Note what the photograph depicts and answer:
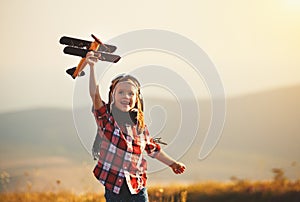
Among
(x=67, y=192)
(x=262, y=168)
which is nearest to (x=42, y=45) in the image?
(x=67, y=192)

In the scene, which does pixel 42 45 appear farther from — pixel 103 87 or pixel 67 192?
pixel 67 192

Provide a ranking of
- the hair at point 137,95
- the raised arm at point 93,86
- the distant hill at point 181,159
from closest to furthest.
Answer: the raised arm at point 93,86 < the hair at point 137,95 < the distant hill at point 181,159

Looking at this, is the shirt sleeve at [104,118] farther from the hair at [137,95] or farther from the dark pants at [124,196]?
the dark pants at [124,196]

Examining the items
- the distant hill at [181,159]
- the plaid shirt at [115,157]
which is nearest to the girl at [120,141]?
the plaid shirt at [115,157]

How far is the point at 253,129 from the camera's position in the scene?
2.11 meters

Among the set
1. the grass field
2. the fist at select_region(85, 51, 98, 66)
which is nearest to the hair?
the fist at select_region(85, 51, 98, 66)

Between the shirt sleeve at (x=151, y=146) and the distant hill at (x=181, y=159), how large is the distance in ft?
0.95

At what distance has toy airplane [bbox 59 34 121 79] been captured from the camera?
163cm

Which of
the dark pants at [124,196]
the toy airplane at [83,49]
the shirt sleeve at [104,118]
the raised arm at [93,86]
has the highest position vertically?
the toy airplane at [83,49]

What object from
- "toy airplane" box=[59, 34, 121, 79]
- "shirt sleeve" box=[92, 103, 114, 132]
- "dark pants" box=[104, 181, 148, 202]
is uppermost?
"toy airplane" box=[59, 34, 121, 79]

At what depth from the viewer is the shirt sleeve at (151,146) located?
1711 mm

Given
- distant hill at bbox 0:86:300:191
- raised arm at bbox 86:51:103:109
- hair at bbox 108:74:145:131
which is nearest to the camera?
raised arm at bbox 86:51:103:109

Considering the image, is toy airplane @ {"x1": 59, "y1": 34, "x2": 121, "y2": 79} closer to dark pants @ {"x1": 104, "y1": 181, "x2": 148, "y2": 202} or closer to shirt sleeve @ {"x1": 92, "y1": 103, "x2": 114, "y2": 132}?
shirt sleeve @ {"x1": 92, "y1": 103, "x2": 114, "y2": 132}

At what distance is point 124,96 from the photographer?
1.65 meters
